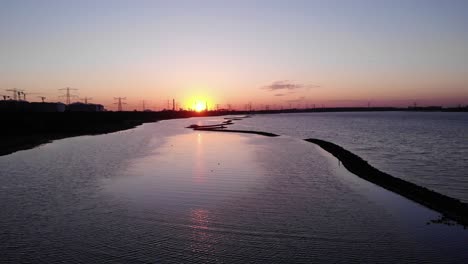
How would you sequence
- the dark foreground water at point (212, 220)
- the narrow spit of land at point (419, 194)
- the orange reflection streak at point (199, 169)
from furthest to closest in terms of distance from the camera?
the orange reflection streak at point (199, 169) → the narrow spit of land at point (419, 194) → the dark foreground water at point (212, 220)

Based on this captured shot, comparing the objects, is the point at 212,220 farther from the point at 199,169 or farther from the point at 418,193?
the point at 199,169

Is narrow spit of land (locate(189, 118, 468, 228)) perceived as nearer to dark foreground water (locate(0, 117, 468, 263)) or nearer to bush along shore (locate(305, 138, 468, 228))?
bush along shore (locate(305, 138, 468, 228))

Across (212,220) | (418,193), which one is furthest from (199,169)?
(418,193)

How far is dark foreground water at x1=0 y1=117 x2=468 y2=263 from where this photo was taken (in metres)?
13.5

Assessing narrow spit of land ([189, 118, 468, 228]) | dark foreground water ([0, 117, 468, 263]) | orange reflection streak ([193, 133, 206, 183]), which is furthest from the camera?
orange reflection streak ([193, 133, 206, 183])

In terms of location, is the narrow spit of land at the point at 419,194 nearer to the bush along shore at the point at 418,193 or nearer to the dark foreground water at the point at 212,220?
the bush along shore at the point at 418,193

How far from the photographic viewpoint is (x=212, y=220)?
17797mm

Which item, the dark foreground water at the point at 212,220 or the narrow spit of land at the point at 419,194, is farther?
the narrow spit of land at the point at 419,194

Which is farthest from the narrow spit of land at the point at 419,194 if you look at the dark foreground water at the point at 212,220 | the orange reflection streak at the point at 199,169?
the orange reflection streak at the point at 199,169

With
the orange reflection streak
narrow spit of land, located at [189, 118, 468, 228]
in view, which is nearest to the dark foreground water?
the orange reflection streak

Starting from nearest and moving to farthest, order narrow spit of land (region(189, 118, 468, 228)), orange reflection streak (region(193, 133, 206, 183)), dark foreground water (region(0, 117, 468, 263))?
dark foreground water (region(0, 117, 468, 263))
narrow spit of land (region(189, 118, 468, 228))
orange reflection streak (region(193, 133, 206, 183))

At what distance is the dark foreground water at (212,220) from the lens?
1355 centimetres

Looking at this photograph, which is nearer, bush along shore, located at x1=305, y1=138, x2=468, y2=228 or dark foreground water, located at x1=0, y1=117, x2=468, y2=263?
dark foreground water, located at x1=0, y1=117, x2=468, y2=263

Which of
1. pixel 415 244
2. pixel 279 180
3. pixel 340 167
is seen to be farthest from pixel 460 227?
pixel 340 167
